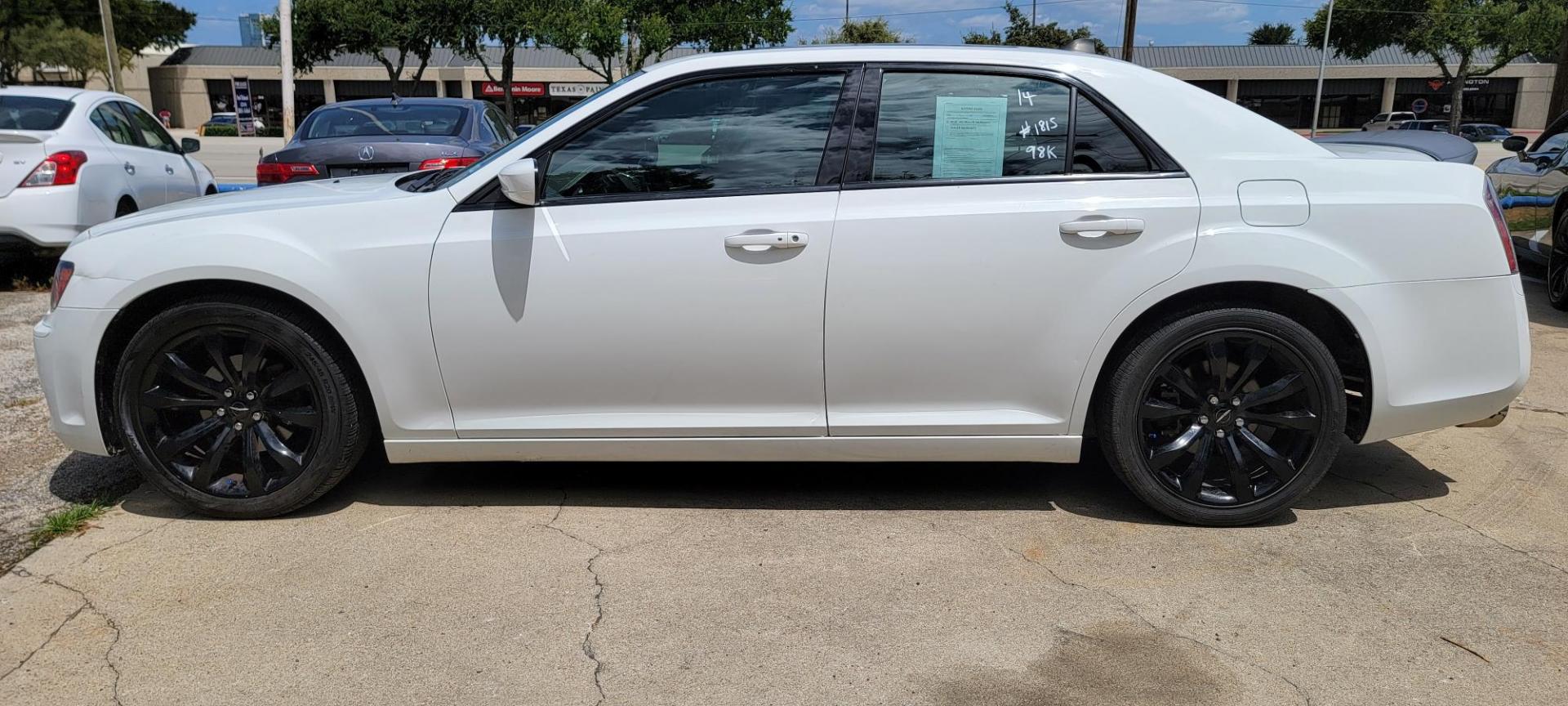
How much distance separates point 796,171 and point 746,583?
1363 millimetres

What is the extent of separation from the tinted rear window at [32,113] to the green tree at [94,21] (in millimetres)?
51975

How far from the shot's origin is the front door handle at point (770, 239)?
11.8 feet

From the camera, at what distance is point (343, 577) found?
11.4 feet

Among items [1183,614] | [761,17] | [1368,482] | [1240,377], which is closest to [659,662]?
[1183,614]

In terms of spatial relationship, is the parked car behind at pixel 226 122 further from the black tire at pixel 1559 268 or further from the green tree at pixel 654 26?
the black tire at pixel 1559 268

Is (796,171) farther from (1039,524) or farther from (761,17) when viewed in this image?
(761,17)

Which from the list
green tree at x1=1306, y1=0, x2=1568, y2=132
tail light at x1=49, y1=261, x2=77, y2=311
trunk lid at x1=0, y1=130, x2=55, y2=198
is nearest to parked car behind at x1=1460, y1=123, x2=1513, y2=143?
green tree at x1=1306, y1=0, x2=1568, y2=132

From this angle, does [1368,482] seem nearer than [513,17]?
Yes

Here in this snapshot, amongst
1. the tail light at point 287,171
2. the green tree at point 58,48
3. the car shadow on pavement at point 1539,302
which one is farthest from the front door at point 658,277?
the green tree at point 58,48

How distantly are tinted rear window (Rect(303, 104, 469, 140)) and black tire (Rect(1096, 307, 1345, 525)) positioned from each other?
7.22 meters

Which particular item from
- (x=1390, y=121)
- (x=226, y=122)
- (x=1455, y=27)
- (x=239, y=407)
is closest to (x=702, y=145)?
(x=239, y=407)

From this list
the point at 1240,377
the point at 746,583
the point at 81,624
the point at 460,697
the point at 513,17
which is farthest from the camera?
the point at 513,17

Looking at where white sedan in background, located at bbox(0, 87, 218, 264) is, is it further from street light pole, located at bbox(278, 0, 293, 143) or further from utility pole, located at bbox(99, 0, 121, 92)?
utility pole, located at bbox(99, 0, 121, 92)

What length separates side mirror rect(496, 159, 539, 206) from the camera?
352cm
